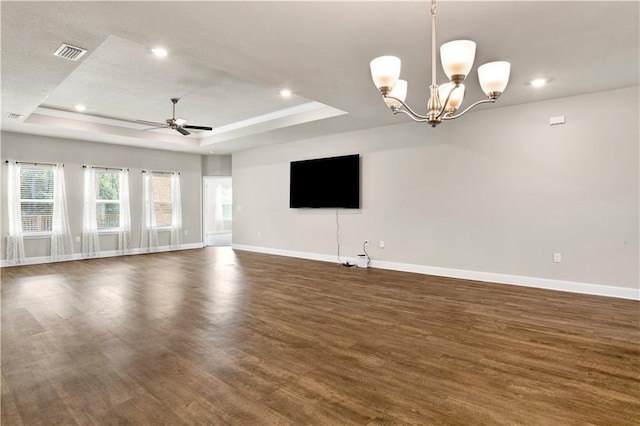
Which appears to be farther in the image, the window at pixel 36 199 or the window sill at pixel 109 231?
the window sill at pixel 109 231

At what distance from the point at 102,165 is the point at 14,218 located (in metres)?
1.98

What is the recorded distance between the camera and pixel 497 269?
5.19 meters

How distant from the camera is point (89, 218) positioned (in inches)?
302

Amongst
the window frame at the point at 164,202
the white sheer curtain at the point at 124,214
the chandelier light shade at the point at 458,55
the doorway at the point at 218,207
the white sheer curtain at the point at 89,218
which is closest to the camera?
the chandelier light shade at the point at 458,55

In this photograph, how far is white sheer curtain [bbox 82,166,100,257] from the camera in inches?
300

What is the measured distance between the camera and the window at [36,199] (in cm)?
691

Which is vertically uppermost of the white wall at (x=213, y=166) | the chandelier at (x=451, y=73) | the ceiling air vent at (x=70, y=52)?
the ceiling air vent at (x=70, y=52)

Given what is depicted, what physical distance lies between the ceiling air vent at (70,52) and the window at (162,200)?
228 inches

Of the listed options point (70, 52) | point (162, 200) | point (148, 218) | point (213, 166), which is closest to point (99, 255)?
point (148, 218)

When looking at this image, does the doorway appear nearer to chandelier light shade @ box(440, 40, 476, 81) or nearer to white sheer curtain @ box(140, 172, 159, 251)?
white sheer curtain @ box(140, 172, 159, 251)

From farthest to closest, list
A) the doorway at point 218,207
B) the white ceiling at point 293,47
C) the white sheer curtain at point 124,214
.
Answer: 1. the doorway at point 218,207
2. the white sheer curtain at point 124,214
3. the white ceiling at point 293,47

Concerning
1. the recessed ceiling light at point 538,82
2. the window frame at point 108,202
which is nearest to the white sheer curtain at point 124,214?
Result: the window frame at point 108,202

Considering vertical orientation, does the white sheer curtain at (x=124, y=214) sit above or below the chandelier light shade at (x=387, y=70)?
below

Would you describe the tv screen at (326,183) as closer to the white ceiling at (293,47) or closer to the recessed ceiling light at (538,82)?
the white ceiling at (293,47)
